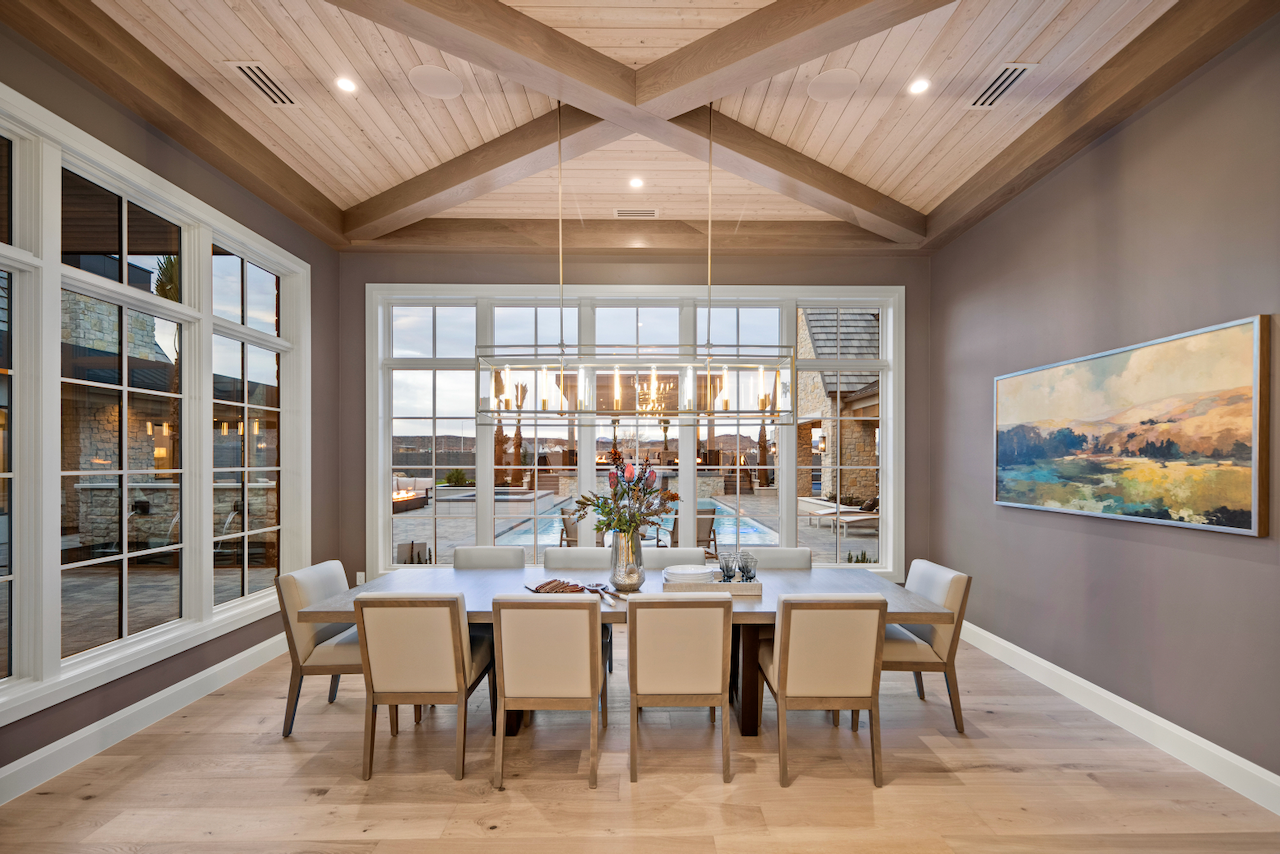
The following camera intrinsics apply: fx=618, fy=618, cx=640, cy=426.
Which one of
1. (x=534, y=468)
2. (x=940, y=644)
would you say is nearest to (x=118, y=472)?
(x=534, y=468)

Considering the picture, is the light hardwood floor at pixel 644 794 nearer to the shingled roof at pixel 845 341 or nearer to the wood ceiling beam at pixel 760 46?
the shingled roof at pixel 845 341

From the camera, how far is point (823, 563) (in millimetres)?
5109

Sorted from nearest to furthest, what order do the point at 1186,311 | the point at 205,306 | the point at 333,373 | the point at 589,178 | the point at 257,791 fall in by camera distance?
the point at 257,791 → the point at 1186,311 → the point at 205,306 → the point at 589,178 → the point at 333,373

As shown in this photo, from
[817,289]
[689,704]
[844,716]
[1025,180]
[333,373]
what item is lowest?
[844,716]

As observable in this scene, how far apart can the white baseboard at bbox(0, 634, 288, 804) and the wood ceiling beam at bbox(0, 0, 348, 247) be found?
2836mm

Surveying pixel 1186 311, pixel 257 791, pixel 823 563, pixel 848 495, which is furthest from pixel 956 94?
pixel 257 791

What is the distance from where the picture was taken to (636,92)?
120 inches

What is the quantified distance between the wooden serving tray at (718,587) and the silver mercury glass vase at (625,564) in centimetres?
16

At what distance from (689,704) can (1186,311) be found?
276 cm

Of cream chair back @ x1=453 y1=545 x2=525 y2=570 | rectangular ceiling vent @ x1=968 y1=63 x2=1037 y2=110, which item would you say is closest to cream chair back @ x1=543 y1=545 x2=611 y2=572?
cream chair back @ x1=453 y1=545 x2=525 y2=570

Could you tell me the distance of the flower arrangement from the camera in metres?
3.14

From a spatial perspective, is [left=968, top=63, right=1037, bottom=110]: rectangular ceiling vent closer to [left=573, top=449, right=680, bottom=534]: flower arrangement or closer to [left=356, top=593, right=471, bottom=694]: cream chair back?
[left=573, top=449, right=680, bottom=534]: flower arrangement

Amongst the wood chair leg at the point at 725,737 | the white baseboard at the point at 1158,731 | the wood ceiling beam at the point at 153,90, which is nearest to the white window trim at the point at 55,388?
the wood ceiling beam at the point at 153,90

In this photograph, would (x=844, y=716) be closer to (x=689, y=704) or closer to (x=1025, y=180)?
(x=689, y=704)
